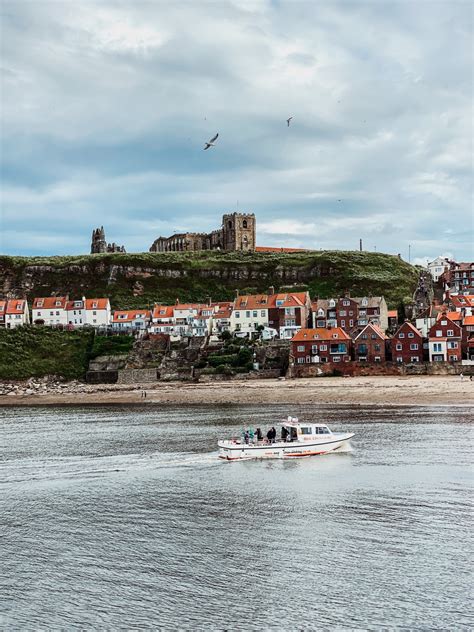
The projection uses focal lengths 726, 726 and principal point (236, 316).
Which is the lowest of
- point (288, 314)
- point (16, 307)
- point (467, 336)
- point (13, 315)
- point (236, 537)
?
point (236, 537)

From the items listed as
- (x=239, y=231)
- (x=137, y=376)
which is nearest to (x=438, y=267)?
(x=239, y=231)

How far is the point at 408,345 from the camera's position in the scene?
91312mm

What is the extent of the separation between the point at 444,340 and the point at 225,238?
99.1 m

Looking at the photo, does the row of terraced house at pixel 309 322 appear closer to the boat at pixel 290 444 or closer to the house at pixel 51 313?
the house at pixel 51 313

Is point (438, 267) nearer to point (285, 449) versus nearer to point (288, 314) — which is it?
point (288, 314)

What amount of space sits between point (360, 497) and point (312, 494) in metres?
2.54

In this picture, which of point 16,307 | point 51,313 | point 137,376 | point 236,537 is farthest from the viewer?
point 51,313

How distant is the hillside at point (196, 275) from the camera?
147250mm

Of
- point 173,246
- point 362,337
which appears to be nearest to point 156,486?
point 362,337

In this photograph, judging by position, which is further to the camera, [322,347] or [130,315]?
[130,315]

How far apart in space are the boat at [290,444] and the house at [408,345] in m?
47.6

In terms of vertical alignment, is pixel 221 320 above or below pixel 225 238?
below

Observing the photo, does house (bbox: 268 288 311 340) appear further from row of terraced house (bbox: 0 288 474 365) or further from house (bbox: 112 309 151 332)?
house (bbox: 112 309 151 332)

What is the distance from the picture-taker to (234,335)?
110438 millimetres
